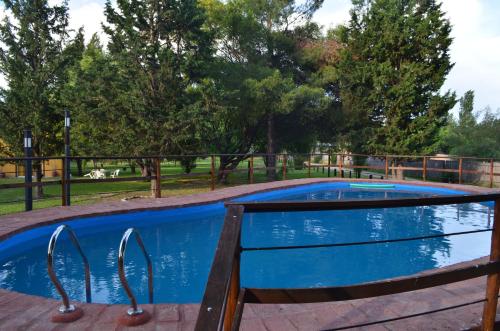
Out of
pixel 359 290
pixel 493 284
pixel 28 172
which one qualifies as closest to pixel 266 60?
pixel 28 172

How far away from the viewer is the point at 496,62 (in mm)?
19422

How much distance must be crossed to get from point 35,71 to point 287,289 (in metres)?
14.5

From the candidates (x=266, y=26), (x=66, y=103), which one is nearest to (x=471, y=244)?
(x=66, y=103)

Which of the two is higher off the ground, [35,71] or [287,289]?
[35,71]

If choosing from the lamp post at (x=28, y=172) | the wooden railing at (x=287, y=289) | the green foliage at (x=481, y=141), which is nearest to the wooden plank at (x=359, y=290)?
the wooden railing at (x=287, y=289)

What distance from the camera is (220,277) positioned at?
973 millimetres

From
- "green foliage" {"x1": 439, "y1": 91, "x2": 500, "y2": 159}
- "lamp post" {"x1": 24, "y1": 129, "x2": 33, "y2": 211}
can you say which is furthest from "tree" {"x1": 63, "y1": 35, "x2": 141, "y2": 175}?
"green foliage" {"x1": 439, "y1": 91, "x2": 500, "y2": 159}

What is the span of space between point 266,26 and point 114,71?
8.20 meters

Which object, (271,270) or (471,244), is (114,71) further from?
(471,244)

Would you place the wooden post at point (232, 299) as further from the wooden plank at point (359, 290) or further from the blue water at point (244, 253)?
the blue water at point (244, 253)

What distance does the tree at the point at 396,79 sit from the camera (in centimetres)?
1562

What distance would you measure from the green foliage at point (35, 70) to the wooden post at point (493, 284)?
13342mm

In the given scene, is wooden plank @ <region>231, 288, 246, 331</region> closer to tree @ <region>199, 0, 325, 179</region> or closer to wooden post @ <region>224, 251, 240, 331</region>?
wooden post @ <region>224, 251, 240, 331</region>

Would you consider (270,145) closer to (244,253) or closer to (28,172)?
(28,172)
